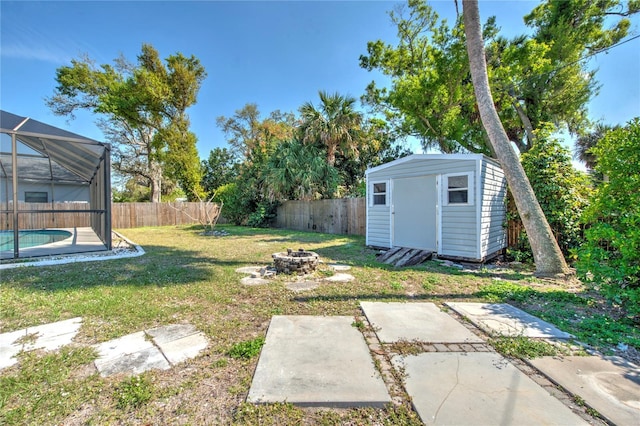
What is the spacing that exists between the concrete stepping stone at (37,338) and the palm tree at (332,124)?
11.4m

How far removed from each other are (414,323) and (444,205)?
3.89 m

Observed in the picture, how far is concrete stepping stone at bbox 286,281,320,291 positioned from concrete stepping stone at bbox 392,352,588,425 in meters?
2.02

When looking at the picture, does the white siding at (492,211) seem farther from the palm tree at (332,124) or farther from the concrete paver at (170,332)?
the palm tree at (332,124)

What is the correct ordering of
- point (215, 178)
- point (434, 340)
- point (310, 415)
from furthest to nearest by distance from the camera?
point (215, 178), point (434, 340), point (310, 415)

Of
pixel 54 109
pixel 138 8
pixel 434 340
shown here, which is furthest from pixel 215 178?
pixel 434 340

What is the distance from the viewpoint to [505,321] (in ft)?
9.55

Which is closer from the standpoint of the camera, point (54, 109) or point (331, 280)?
point (331, 280)

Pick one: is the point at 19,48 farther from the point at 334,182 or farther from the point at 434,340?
the point at 434,340

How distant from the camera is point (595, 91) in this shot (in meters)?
12.4

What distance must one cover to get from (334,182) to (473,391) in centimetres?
1128

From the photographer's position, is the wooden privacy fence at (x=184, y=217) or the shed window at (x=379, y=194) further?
the wooden privacy fence at (x=184, y=217)

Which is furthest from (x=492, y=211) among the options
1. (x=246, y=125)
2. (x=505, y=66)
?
(x=246, y=125)

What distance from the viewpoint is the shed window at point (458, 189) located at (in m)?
5.74

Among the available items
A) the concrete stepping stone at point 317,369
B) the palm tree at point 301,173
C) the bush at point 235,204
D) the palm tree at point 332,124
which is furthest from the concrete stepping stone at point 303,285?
the bush at point 235,204
